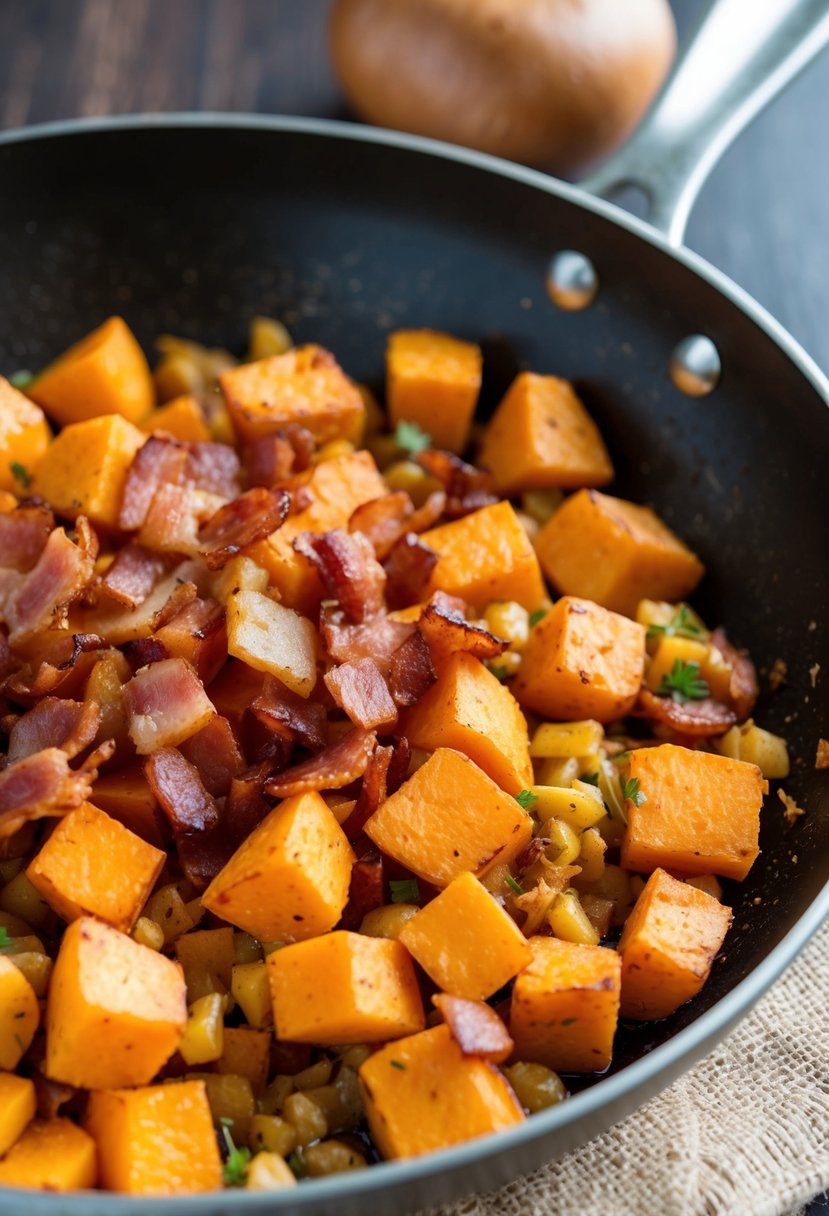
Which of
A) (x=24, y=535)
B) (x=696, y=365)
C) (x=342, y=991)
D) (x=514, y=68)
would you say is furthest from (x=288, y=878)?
(x=514, y=68)

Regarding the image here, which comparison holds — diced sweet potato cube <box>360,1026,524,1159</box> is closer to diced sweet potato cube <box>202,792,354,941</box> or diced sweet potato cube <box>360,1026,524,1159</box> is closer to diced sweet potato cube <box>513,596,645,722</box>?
diced sweet potato cube <box>202,792,354,941</box>

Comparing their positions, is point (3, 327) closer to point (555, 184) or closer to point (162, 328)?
point (162, 328)

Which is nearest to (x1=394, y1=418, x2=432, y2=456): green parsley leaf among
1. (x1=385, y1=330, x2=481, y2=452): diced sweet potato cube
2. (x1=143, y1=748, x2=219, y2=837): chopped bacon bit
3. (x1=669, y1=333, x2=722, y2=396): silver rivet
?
(x1=385, y1=330, x2=481, y2=452): diced sweet potato cube

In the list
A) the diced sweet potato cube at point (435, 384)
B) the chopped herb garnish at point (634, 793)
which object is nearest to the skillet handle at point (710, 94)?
the diced sweet potato cube at point (435, 384)

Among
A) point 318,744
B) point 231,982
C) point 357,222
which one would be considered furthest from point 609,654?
point 357,222

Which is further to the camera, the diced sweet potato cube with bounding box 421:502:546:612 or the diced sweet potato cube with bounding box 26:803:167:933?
the diced sweet potato cube with bounding box 421:502:546:612

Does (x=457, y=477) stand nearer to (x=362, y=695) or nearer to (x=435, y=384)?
(x=435, y=384)
